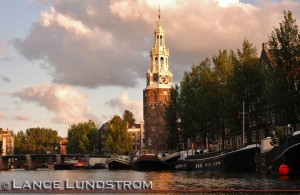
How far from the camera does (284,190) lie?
32875mm

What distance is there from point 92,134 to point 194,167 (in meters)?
99.8

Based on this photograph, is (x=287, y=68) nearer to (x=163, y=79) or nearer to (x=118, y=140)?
(x=118, y=140)

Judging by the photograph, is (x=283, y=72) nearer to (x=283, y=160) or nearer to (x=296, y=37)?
(x=296, y=37)

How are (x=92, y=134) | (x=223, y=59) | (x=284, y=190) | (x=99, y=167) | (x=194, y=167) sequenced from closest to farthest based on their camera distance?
(x=284, y=190) < (x=223, y=59) < (x=194, y=167) < (x=99, y=167) < (x=92, y=134)

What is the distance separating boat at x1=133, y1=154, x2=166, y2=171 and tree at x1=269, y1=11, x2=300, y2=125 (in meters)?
38.1

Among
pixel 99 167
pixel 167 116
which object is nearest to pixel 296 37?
pixel 167 116

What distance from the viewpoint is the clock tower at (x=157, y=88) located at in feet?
553

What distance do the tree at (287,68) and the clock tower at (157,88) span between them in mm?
104090

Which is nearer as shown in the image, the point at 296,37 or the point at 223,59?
the point at 296,37

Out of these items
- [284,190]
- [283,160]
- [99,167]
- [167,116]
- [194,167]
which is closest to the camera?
[284,190]

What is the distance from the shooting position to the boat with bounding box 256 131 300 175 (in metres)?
50.3

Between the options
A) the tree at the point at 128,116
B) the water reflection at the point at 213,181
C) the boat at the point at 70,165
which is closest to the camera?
the water reflection at the point at 213,181

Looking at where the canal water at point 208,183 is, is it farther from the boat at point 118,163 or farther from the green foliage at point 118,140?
the green foliage at point 118,140

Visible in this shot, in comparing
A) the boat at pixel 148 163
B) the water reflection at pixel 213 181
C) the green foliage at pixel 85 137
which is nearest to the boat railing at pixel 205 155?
the water reflection at pixel 213 181
